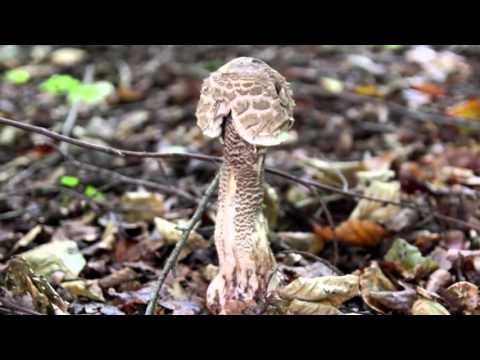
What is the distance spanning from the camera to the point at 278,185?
355 centimetres

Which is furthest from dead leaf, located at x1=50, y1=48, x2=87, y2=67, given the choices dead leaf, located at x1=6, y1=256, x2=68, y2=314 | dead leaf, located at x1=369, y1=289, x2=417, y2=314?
dead leaf, located at x1=369, y1=289, x2=417, y2=314

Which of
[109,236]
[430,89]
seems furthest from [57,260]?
[430,89]

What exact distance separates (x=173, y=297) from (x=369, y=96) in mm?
3160

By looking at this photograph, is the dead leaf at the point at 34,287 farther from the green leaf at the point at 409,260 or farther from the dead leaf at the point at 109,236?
the green leaf at the point at 409,260

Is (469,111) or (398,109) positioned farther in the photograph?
(398,109)

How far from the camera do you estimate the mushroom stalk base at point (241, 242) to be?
214 cm

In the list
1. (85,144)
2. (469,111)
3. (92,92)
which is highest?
(85,144)

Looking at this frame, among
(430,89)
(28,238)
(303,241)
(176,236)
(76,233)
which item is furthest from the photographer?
(430,89)

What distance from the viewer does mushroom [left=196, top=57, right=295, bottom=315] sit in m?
1.93

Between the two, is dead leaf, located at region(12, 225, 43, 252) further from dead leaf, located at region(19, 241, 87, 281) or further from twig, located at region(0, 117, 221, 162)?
twig, located at region(0, 117, 221, 162)

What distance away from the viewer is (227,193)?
84.9 inches

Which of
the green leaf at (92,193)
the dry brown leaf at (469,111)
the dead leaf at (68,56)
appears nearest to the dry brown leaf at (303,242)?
the green leaf at (92,193)

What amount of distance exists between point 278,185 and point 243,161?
1.46 metres

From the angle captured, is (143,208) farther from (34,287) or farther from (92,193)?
(34,287)
